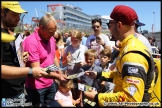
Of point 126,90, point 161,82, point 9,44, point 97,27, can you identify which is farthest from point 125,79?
point 97,27

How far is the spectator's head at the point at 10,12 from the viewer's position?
7.71 feet

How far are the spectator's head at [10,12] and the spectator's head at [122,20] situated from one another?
45.6 inches

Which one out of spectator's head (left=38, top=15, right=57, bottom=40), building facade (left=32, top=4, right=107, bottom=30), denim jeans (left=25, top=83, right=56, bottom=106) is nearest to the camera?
spectator's head (left=38, top=15, right=57, bottom=40)

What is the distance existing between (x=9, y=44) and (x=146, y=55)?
1531mm

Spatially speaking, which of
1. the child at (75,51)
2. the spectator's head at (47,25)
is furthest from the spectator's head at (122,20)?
the child at (75,51)

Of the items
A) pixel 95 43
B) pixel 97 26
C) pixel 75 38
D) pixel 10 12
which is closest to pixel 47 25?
pixel 10 12

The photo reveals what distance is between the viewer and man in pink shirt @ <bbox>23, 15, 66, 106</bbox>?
2.98m

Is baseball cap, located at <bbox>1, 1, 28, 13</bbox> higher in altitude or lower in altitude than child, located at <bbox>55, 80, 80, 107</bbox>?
higher

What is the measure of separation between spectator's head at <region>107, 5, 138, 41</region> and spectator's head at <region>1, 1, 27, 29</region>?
116 cm

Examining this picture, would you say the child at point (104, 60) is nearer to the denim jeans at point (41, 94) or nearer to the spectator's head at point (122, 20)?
the denim jeans at point (41, 94)

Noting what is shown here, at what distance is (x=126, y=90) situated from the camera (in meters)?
1.77

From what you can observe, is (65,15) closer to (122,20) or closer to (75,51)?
(75,51)

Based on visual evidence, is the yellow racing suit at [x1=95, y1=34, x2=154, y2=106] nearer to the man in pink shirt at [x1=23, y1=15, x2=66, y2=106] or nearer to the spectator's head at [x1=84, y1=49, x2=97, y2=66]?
the man in pink shirt at [x1=23, y1=15, x2=66, y2=106]

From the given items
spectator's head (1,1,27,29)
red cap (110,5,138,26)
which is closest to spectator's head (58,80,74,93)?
spectator's head (1,1,27,29)
